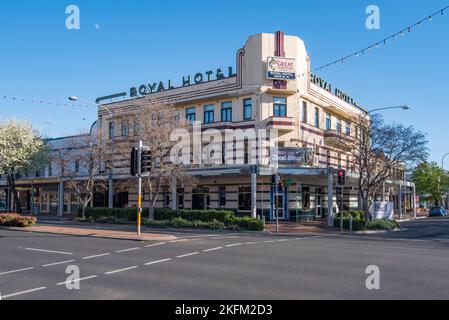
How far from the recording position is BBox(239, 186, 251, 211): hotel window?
3497cm

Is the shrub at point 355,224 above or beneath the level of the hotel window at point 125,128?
beneath

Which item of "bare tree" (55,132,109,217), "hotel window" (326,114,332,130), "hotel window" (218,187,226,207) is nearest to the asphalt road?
"bare tree" (55,132,109,217)

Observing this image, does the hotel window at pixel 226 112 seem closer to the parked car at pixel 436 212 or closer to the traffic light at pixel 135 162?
the traffic light at pixel 135 162

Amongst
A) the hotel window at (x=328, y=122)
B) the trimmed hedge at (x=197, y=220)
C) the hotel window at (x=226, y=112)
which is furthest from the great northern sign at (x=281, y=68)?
the trimmed hedge at (x=197, y=220)

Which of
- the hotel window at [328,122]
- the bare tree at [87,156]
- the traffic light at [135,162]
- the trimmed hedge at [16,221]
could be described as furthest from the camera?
the hotel window at [328,122]

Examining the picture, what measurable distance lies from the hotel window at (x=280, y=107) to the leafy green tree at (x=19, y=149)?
22980 millimetres

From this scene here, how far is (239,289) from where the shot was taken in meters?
8.95

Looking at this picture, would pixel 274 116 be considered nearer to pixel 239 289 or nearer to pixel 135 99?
pixel 135 99

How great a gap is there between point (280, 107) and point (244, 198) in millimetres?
7674

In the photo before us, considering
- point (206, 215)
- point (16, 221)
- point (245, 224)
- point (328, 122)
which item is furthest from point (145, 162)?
point (328, 122)

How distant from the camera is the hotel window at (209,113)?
1423 inches

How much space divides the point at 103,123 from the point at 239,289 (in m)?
37.8

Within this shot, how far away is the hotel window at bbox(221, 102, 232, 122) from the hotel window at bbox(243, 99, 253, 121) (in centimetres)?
135
